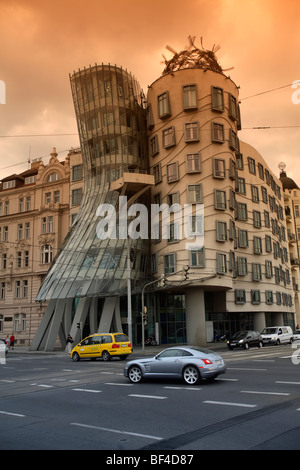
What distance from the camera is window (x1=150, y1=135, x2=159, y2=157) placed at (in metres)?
46.4

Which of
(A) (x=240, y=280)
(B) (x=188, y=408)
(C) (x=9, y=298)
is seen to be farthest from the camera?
(C) (x=9, y=298)

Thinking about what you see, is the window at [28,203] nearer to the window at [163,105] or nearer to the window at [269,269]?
the window at [163,105]

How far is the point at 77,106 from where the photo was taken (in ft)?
163

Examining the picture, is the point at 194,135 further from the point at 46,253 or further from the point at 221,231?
the point at 46,253

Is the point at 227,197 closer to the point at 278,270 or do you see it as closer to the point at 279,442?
the point at 278,270

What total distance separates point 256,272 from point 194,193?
47.9 feet

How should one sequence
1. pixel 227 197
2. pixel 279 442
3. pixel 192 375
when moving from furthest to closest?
1. pixel 227 197
2. pixel 192 375
3. pixel 279 442

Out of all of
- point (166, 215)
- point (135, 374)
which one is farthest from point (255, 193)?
point (135, 374)

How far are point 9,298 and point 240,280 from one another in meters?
29.9

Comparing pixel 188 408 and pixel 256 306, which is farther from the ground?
pixel 256 306

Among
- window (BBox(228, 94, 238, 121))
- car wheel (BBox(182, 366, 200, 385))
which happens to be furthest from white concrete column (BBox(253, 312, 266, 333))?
car wheel (BBox(182, 366, 200, 385))

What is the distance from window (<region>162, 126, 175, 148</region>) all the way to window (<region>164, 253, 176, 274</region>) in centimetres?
1153

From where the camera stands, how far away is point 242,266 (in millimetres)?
48781
